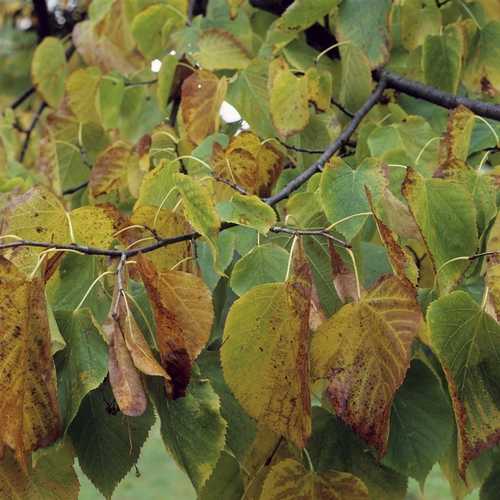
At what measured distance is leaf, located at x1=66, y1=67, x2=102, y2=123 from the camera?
137 centimetres

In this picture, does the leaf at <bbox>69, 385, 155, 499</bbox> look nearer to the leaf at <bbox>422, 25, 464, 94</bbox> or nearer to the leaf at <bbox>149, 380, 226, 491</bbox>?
the leaf at <bbox>149, 380, 226, 491</bbox>

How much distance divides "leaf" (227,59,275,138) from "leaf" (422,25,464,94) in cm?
21

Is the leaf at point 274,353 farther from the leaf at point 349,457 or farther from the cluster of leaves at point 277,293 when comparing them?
the leaf at point 349,457

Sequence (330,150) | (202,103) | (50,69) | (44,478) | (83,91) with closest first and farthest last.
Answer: (44,478) < (330,150) < (202,103) < (83,91) < (50,69)

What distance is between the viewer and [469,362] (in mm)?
688

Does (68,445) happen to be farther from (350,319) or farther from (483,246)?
(483,246)

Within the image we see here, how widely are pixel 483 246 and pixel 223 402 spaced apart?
28 centimetres

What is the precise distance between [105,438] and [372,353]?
0.25 m

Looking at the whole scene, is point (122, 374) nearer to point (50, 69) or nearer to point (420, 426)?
point (420, 426)

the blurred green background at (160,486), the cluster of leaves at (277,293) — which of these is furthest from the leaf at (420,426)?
the blurred green background at (160,486)

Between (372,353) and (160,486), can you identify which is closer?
(372,353)

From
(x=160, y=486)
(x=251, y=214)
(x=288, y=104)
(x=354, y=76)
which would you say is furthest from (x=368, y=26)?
(x=160, y=486)

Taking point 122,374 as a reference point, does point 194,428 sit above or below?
below

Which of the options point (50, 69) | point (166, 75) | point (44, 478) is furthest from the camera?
point (50, 69)
